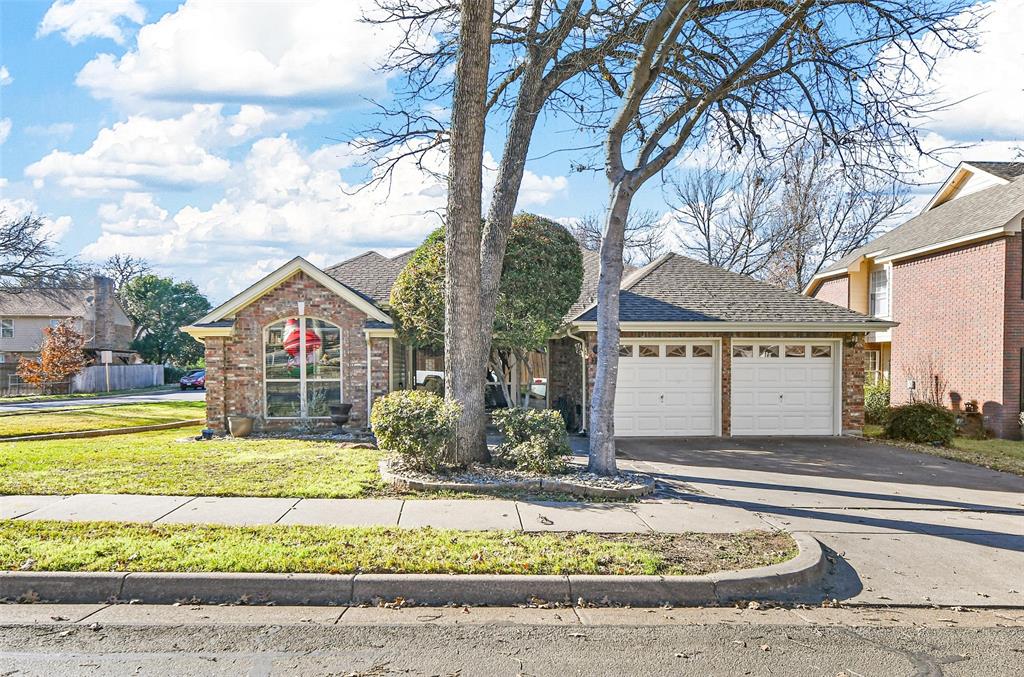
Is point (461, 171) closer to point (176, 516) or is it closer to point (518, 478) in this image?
point (518, 478)

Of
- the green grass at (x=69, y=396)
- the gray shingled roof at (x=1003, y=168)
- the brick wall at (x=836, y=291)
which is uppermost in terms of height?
the gray shingled roof at (x=1003, y=168)

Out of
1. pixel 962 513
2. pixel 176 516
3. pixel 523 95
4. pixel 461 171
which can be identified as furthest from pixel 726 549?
pixel 523 95

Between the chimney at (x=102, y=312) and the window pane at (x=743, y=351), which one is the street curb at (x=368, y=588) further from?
the chimney at (x=102, y=312)

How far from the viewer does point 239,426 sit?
1602 cm

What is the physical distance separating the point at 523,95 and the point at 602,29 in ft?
5.47

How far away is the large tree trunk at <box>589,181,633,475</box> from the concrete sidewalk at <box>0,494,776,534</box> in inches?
61.9

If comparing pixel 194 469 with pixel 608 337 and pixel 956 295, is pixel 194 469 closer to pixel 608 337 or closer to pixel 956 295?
pixel 608 337

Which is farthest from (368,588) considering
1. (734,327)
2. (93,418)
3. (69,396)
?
(69,396)

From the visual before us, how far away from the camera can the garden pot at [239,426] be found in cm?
1599

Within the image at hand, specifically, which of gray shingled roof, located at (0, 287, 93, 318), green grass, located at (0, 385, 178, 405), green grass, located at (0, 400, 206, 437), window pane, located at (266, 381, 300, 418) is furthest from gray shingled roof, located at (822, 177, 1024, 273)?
gray shingled roof, located at (0, 287, 93, 318)

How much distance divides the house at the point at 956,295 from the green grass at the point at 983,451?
1305 millimetres

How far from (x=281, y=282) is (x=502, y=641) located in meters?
13.0

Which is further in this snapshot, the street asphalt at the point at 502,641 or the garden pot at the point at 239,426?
the garden pot at the point at 239,426

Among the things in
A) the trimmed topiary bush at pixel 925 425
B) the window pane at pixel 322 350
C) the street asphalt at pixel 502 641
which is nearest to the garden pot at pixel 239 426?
the window pane at pixel 322 350
